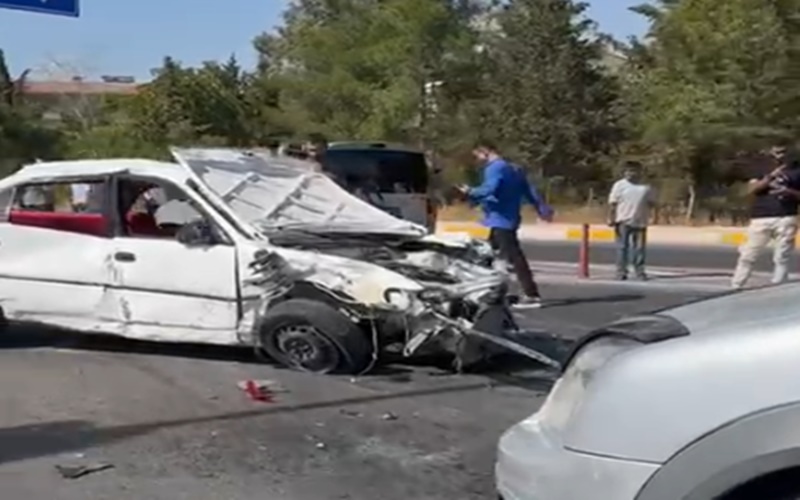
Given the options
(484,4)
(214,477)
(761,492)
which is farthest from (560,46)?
(761,492)

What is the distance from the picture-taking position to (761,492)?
3555mm

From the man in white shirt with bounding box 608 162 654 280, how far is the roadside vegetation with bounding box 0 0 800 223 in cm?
1807

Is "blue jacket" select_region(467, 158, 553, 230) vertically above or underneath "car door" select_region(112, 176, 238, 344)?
above

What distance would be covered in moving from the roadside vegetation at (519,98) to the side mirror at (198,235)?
2505cm

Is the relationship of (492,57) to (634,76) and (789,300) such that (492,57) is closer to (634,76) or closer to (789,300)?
(634,76)

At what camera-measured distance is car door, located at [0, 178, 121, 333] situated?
10078 millimetres

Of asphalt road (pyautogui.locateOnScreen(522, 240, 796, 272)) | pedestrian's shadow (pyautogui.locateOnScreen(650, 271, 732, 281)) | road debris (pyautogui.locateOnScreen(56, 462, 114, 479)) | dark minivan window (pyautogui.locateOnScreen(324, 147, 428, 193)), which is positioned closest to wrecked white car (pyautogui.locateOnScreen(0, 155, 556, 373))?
road debris (pyautogui.locateOnScreen(56, 462, 114, 479))

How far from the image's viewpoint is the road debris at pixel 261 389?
28.7 feet

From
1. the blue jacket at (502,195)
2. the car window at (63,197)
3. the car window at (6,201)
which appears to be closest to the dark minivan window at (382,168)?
the blue jacket at (502,195)

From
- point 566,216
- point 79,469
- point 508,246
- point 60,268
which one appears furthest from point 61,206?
point 566,216

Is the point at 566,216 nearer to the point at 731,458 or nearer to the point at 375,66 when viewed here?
the point at 375,66

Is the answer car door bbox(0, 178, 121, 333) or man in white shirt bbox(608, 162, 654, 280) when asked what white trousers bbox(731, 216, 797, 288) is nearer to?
man in white shirt bbox(608, 162, 654, 280)

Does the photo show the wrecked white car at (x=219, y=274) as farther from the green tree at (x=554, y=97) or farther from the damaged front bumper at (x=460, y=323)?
the green tree at (x=554, y=97)

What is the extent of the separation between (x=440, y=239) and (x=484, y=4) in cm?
4348
